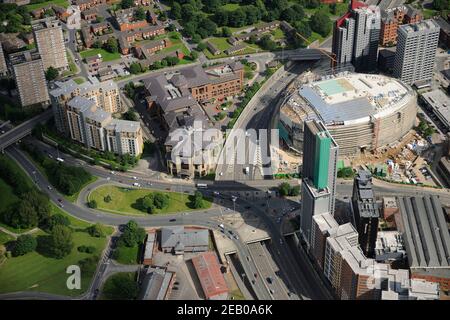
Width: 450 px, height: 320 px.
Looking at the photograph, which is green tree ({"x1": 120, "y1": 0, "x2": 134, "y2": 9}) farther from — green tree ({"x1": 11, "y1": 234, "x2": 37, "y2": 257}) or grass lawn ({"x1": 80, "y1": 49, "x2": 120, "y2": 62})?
green tree ({"x1": 11, "y1": 234, "x2": 37, "y2": 257})

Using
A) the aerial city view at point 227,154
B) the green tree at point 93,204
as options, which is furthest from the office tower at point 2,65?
the green tree at point 93,204

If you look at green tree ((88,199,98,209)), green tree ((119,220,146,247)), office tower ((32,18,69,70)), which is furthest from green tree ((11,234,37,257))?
office tower ((32,18,69,70))

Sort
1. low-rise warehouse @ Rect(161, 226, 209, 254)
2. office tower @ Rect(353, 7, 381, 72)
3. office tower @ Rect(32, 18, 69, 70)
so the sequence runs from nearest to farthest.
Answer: low-rise warehouse @ Rect(161, 226, 209, 254), office tower @ Rect(353, 7, 381, 72), office tower @ Rect(32, 18, 69, 70)

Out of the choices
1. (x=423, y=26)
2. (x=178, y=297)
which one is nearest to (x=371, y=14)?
(x=423, y=26)

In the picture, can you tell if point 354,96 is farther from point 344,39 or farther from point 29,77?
point 29,77

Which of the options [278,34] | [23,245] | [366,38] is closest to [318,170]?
[23,245]

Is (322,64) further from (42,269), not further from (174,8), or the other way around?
(42,269)

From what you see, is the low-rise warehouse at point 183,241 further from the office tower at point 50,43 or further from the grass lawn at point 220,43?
the grass lawn at point 220,43
